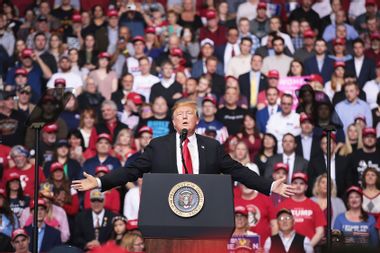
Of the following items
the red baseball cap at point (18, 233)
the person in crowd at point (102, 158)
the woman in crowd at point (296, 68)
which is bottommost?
the red baseball cap at point (18, 233)

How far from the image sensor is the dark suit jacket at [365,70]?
15172 millimetres

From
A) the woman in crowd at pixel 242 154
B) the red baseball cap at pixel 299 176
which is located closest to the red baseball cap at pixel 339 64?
the woman in crowd at pixel 242 154

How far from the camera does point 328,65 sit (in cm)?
1523

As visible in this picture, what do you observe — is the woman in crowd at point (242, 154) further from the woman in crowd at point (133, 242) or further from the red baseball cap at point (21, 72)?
the red baseball cap at point (21, 72)

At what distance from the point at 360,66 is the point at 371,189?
3304 mm

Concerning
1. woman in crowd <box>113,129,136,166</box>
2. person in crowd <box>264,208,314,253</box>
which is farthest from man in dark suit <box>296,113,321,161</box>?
woman in crowd <box>113,129,136,166</box>

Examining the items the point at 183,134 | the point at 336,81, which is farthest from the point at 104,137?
the point at 183,134

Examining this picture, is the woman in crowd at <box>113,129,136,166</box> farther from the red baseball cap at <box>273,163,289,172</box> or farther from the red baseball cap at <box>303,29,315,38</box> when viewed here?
the red baseball cap at <box>303,29,315,38</box>

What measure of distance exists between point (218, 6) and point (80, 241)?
6.66 meters

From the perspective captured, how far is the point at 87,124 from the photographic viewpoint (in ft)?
46.2

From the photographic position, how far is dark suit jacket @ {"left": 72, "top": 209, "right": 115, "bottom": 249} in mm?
11836

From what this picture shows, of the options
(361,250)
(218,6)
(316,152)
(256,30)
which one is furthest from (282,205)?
(361,250)

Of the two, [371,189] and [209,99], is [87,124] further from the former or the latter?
[371,189]

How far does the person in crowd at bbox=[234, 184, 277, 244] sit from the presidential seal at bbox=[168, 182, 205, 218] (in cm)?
507
